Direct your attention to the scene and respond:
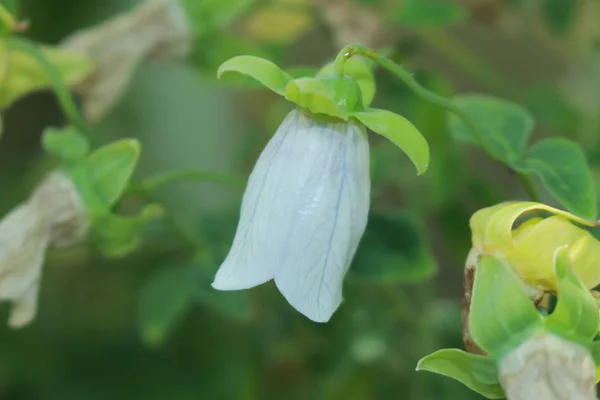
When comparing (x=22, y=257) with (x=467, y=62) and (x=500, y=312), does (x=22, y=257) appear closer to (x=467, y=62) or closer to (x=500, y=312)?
(x=500, y=312)

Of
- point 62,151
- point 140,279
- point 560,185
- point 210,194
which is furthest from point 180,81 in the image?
point 560,185

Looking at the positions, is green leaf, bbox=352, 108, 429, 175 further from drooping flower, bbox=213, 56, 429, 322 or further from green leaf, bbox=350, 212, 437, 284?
green leaf, bbox=350, 212, 437, 284

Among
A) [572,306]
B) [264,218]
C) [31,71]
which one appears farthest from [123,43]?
[572,306]

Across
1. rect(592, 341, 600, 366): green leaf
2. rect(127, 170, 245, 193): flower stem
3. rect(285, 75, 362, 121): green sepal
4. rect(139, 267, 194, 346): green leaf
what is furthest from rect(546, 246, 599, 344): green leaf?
rect(139, 267, 194, 346): green leaf

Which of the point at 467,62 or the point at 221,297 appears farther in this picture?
the point at 467,62

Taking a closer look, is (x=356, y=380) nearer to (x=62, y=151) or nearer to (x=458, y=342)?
(x=458, y=342)

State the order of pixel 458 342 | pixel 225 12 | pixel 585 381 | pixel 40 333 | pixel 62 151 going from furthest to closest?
pixel 40 333, pixel 458 342, pixel 225 12, pixel 62 151, pixel 585 381
